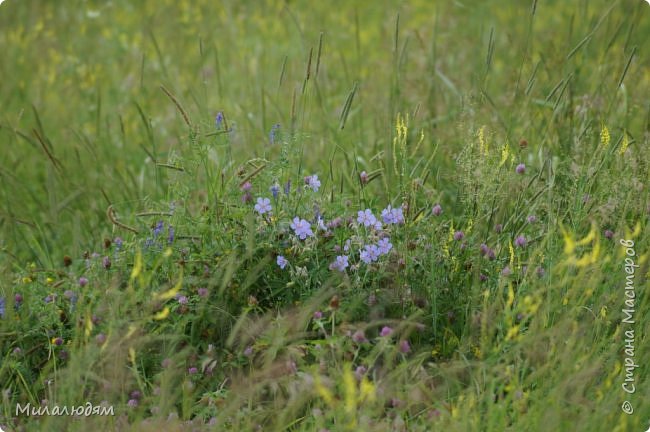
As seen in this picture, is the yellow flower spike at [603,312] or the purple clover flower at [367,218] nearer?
the yellow flower spike at [603,312]

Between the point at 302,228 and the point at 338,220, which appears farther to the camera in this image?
the point at 338,220

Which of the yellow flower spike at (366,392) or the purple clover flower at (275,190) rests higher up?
the purple clover flower at (275,190)

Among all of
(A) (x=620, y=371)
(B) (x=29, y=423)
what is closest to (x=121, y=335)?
(B) (x=29, y=423)

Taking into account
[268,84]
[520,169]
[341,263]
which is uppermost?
[520,169]

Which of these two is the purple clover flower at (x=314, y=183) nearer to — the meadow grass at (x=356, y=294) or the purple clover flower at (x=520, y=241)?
the meadow grass at (x=356, y=294)

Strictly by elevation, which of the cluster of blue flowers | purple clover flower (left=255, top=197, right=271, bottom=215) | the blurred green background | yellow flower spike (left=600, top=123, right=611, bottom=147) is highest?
yellow flower spike (left=600, top=123, right=611, bottom=147)

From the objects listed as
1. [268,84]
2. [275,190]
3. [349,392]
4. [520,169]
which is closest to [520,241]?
[520,169]

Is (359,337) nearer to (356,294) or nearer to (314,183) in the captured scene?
(356,294)

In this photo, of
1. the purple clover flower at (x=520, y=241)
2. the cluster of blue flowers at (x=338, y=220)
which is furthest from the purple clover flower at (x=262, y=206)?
the purple clover flower at (x=520, y=241)

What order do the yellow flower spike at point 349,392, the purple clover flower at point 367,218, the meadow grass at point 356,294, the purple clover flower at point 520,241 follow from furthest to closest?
the purple clover flower at point 520,241 → the purple clover flower at point 367,218 → the meadow grass at point 356,294 → the yellow flower spike at point 349,392

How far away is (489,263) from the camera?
243 centimetres

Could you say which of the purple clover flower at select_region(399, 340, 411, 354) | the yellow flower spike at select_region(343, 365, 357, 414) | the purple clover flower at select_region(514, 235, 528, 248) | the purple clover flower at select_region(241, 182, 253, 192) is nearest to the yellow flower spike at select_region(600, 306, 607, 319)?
the purple clover flower at select_region(514, 235, 528, 248)

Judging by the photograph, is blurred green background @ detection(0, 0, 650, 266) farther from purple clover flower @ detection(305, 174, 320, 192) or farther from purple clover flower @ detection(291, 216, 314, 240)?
purple clover flower @ detection(291, 216, 314, 240)

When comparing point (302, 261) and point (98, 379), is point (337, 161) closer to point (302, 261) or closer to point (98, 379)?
point (302, 261)
